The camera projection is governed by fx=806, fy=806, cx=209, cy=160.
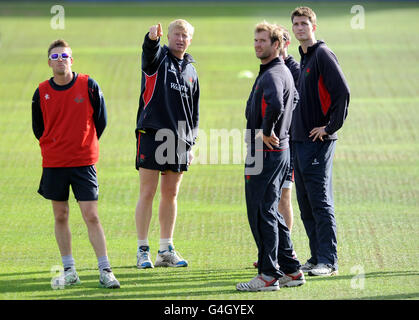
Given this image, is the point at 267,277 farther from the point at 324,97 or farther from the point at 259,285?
the point at 324,97

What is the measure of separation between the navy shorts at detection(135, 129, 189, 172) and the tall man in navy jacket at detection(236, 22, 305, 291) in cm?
104

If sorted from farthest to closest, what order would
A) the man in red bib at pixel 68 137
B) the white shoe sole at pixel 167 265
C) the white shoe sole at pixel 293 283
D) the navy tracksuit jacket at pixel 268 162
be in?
the white shoe sole at pixel 167 265, the white shoe sole at pixel 293 283, the man in red bib at pixel 68 137, the navy tracksuit jacket at pixel 268 162

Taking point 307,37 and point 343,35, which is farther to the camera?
point 343,35

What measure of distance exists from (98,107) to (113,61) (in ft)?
45.9

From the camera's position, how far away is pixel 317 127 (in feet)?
23.8

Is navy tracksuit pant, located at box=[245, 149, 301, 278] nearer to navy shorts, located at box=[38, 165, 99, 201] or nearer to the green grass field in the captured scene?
the green grass field

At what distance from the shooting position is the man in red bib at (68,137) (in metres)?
6.47

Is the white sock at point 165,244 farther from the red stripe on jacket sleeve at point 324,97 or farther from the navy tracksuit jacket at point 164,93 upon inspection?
the red stripe on jacket sleeve at point 324,97

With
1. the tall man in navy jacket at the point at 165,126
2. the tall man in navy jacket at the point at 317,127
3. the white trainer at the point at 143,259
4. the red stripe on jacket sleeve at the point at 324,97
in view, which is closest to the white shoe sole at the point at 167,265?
the tall man in navy jacket at the point at 165,126

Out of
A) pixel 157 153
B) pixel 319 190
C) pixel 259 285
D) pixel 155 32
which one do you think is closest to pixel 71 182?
pixel 157 153

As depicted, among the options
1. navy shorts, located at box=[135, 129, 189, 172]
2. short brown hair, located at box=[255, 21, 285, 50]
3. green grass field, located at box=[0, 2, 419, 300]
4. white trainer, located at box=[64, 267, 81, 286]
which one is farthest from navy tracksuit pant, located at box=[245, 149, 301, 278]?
white trainer, located at box=[64, 267, 81, 286]
